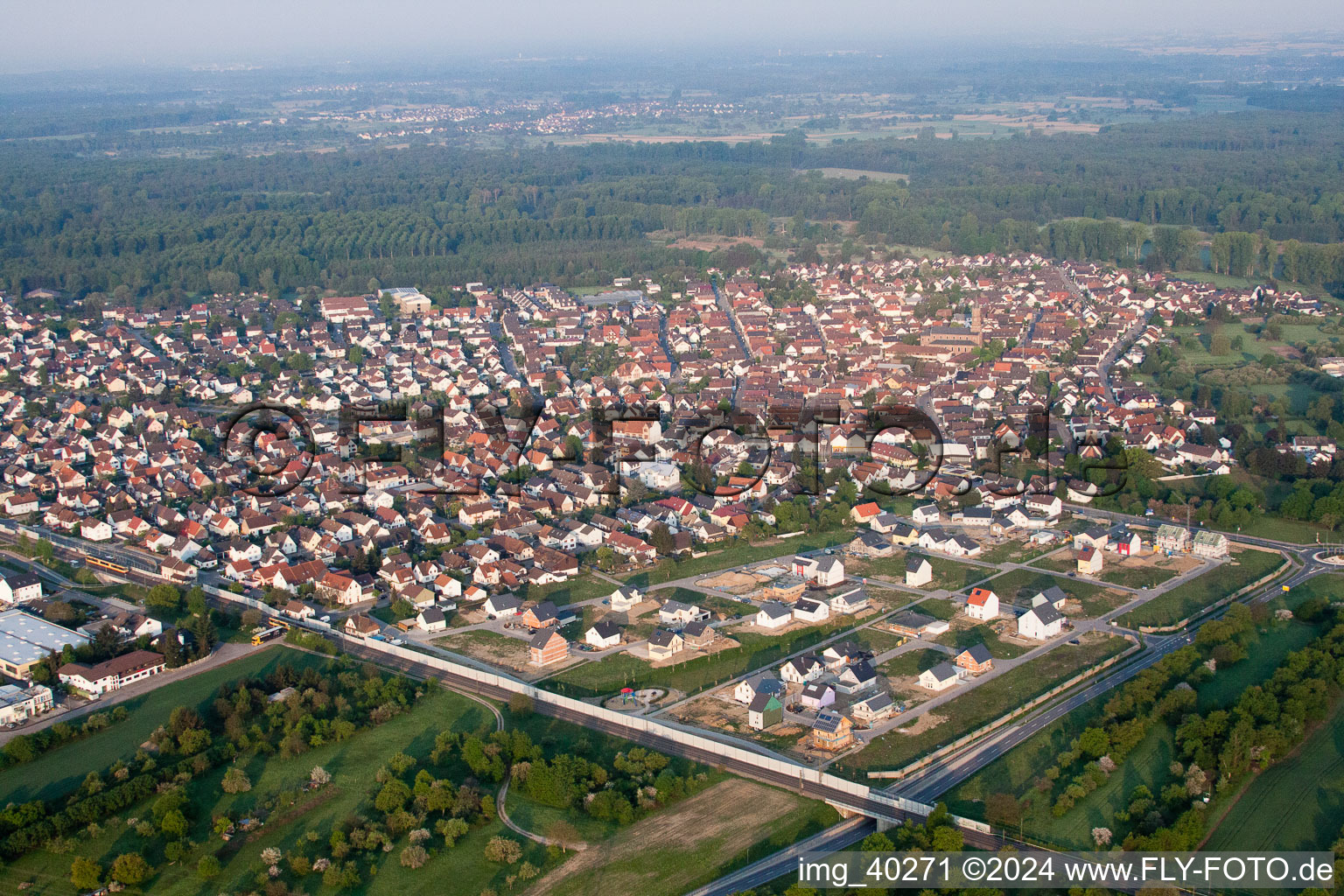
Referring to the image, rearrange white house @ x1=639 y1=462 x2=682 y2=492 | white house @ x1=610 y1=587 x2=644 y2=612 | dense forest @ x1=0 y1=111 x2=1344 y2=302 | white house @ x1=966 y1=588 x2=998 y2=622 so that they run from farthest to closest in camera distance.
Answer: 1. dense forest @ x1=0 y1=111 x2=1344 y2=302
2. white house @ x1=639 y1=462 x2=682 y2=492
3. white house @ x1=610 y1=587 x2=644 y2=612
4. white house @ x1=966 y1=588 x2=998 y2=622

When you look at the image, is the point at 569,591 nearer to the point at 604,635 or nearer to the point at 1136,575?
the point at 604,635

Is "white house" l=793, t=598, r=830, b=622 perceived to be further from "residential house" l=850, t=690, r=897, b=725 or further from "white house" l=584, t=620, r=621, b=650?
"residential house" l=850, t=690, r=897, b=725

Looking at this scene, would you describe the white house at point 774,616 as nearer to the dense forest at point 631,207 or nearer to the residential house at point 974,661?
the residential house at point 974,661

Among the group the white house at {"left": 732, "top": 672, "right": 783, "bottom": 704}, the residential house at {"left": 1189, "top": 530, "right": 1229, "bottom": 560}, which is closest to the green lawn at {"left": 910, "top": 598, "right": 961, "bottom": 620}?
the white house at {"left": 732, "top": 672, "right": 783, "bottom": 704}

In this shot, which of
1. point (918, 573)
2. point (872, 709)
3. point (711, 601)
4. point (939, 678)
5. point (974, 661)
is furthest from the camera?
point (918, 573)

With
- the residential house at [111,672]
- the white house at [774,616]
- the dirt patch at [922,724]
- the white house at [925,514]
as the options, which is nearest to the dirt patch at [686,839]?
the dirt patch at [922,724]

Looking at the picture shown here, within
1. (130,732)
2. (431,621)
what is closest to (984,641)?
(431,621)
